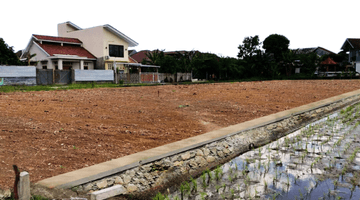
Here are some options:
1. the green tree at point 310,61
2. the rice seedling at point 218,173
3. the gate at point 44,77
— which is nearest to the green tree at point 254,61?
the green tree at point 310,61

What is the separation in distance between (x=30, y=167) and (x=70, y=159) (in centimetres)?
64

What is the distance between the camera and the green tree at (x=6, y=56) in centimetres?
3544

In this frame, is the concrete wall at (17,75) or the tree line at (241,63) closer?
the concrete wall at (17,75)

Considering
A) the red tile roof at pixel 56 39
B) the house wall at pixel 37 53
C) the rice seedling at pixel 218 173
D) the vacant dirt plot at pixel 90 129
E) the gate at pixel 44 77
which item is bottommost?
the rice seedling at pixel 218 173

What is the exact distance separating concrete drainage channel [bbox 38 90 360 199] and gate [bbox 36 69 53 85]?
23.1 metres

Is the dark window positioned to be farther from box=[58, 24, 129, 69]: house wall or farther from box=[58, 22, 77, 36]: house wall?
box=[58, 22, 77, 36]: house wall

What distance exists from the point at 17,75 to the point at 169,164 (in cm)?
2382

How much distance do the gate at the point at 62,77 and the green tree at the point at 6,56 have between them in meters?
10.7

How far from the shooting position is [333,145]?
6.65 metres

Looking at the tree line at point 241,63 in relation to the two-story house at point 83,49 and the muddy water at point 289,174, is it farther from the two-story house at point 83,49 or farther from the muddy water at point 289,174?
the muddy water at point 289,174

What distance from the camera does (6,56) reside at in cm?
3559

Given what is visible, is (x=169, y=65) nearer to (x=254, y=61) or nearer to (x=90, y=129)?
(x=254, y=61)

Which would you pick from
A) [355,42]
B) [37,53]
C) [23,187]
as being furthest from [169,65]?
[355,42]

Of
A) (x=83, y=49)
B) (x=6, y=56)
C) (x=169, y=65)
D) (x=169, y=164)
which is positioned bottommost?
(x=169, y=164)
